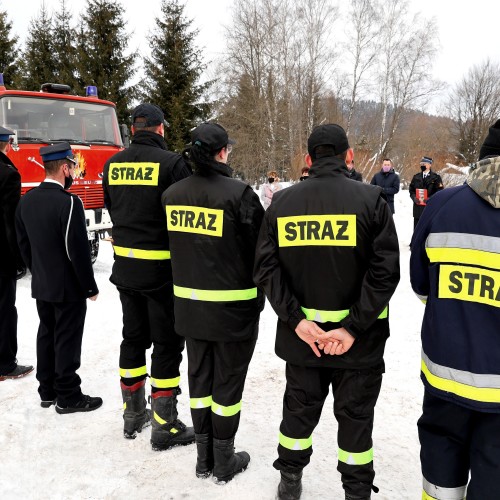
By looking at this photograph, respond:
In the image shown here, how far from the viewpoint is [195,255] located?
8.81 feet

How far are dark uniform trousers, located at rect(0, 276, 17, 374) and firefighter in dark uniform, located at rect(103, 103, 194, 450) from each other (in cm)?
162

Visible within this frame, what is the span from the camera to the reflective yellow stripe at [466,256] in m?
1.79

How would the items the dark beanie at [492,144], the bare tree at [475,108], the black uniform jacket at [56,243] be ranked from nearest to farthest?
the dark beanie at [492,144]
the black uniform jacket at [56,243]
the bare tree at [475,108]

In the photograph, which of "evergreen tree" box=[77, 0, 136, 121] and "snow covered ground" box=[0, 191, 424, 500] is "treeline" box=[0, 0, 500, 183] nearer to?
"evergreen tree" box=[77, 0, 136, 121]

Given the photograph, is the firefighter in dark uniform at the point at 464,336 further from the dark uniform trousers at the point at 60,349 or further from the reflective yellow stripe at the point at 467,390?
the dark uniform trousers at the point at 60,349

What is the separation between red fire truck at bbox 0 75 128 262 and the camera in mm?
6988

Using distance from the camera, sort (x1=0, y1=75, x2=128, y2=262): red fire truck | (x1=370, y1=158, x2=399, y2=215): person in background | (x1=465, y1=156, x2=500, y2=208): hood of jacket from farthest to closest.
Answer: (x1=370, y1=158, x2=399, y2=215): person in background
(x1=0, y1=75, x2=128, y2=262): red fire truck
(x1=465, y1=156, x2=500, y2=208): hood of jacket

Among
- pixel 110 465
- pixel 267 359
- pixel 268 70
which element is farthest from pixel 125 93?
pixel 110 465

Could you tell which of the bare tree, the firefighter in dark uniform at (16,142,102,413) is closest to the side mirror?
the firefighter in dark uniform at (16,142,102,413)

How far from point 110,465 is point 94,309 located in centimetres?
367

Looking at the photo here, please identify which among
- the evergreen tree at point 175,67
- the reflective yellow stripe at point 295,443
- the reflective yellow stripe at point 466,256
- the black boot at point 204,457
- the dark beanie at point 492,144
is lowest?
the black boot at point 204,457

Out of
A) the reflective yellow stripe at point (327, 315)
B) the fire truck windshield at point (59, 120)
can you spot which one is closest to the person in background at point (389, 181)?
the fire truck windshield at point (59, 120)

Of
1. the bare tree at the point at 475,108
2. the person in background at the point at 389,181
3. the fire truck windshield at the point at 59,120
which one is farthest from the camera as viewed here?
the bare tree at the point at 475,108

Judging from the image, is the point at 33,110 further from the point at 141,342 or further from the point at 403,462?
the point at 403,462
